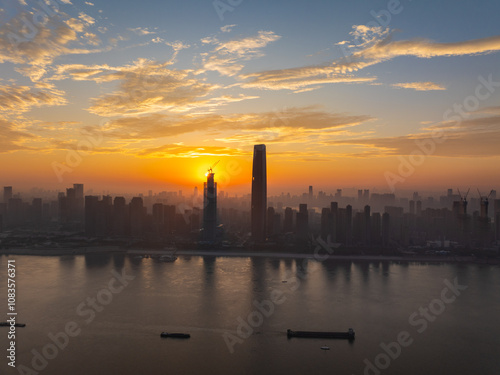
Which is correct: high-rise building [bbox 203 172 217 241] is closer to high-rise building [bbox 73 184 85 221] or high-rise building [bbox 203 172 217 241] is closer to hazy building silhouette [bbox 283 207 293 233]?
hazy building silhouette [bbox 283 207 293 233]

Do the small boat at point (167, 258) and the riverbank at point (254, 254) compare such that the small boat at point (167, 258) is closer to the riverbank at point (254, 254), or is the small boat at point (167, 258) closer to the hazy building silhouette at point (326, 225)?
the riverbank at point (254, 254)

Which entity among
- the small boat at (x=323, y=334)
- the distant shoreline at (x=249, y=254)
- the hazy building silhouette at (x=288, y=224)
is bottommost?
the small boat at (x=323, y=334)

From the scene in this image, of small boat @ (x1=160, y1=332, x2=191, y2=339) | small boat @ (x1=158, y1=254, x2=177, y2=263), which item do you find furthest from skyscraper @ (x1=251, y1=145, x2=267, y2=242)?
small boat @ (x1=160, y1=332, x2=191, y2=339)

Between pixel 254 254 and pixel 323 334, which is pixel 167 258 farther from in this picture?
pixel 323 334

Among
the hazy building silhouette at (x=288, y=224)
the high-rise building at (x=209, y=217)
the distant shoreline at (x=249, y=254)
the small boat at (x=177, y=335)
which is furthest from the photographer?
the hazy building silhouette at (x=288, y=224)

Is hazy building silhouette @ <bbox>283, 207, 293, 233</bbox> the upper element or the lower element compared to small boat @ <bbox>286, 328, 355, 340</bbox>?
upper


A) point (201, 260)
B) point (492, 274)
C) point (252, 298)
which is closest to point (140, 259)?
point (201, 260)

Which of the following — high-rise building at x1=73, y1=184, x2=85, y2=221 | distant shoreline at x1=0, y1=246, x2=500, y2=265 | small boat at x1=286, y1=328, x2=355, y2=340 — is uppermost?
high-rise building at x1=73, y1=184, x2=85, y2=221

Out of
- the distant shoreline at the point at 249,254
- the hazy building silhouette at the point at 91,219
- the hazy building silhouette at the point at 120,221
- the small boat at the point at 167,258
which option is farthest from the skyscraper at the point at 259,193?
the hazy building silhouette at the point at 91,219

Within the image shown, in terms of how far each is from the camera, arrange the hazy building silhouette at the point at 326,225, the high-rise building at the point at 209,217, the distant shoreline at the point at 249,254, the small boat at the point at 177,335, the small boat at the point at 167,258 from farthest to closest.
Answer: the high-rise building at the point at 209,217 < the hazy building silhouette at the point at 326,225 < the distant shoreline at the point at 249,254 < the small boat at the point at 167,258 < the small boat at the point at 177,335
